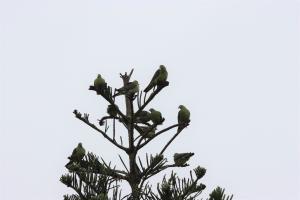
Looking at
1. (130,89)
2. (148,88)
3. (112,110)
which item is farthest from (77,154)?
(148,88)

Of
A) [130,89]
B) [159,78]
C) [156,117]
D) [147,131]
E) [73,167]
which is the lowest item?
[73,167]

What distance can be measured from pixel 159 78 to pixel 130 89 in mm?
436

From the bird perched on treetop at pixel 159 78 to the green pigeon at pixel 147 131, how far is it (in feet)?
1.70

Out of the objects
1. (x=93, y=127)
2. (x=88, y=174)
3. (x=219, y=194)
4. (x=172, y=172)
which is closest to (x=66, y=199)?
(x=88, y=174)

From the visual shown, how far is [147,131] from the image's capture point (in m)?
7.12

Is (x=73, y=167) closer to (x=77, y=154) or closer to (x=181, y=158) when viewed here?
(x=77, y=154)

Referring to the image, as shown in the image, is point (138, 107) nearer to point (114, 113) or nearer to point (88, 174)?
point (114, 113)

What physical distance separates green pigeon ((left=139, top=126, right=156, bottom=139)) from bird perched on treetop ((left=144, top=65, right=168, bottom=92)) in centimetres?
52

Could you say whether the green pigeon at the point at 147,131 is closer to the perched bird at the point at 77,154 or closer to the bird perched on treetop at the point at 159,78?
the bird perched on treetop at the point at 159,78

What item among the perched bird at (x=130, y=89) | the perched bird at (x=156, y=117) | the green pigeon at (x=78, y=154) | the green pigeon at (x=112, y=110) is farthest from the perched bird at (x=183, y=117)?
the green pigeon at (x=78, y=154)

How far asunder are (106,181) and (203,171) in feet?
4.11

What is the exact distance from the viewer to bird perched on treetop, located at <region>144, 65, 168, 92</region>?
7085 millimetres

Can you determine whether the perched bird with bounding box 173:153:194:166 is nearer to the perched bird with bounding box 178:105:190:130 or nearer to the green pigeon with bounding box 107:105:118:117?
the perched bird with bounding box 178:105:190:130

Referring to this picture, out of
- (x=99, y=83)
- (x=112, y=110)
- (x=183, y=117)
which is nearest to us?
(x=99, y=83)
